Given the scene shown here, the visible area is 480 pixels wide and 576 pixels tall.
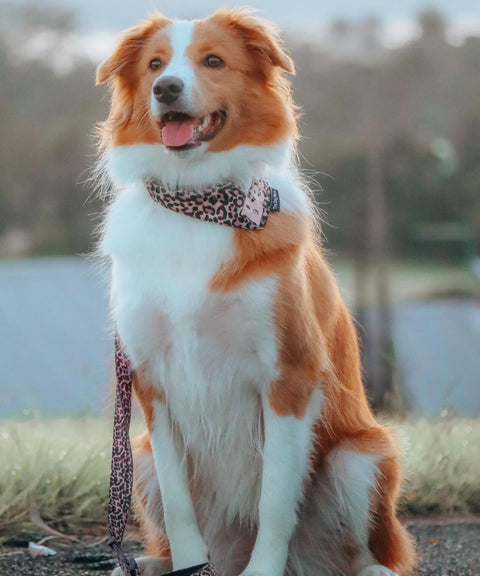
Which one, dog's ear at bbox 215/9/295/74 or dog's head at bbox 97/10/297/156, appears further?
dog's ear at bbox 215/9/295/74

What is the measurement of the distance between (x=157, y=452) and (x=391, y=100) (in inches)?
333

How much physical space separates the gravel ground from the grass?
0.20 metres

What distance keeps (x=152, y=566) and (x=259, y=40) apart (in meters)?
1.71

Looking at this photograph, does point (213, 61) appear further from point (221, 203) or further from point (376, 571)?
point (376, 571)

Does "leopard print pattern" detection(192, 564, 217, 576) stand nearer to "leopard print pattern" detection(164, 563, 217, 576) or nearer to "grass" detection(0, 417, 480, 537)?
"leopard print pattern" detection(164, 563, 217, 576)

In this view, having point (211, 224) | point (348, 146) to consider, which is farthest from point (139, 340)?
point (348, 146)

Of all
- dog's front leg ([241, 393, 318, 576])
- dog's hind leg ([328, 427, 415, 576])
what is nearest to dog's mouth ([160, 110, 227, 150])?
dog's front leg ([241, 393, 318, 576])

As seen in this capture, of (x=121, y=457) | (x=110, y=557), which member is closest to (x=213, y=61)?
(x=121, y=457)

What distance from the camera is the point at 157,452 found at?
252cm

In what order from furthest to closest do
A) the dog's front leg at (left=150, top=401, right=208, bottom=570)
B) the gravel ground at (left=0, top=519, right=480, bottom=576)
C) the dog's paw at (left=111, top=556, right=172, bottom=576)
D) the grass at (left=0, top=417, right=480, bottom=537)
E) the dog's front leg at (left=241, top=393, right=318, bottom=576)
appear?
the grass at (left=0, top=417, right=480, bottom=537)
the gravel ground at (left=0, top=519, right=480, bottom=576)
the dog's paw at (left=111, top=556, right=172, bottom=576)
the dog's front leg at (left=150, top=401, right=208, bottom=570)
the dog's front leg at (left=241, top=393, right=318, bottom=576)

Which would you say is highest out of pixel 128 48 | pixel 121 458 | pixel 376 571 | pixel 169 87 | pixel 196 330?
pixel 128 48

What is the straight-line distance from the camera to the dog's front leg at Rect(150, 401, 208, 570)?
2.47 meters

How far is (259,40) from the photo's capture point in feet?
8.10

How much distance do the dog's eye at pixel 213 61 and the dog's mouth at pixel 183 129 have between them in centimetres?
14
